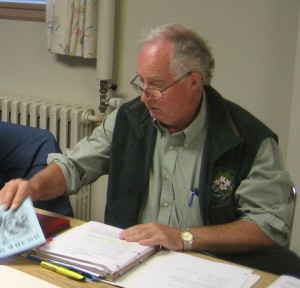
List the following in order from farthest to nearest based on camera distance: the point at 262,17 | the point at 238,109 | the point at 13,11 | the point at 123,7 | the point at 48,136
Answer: the point at 13,11 → the point at 123,7 → the point at 262,17 → the point at 48,136 → the point at 238,109

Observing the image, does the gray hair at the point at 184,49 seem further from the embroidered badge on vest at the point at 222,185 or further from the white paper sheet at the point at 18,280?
the white paper sheet at the point at 18,280

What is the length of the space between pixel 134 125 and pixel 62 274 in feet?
2.17

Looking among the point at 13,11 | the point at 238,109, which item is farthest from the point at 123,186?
the point at 13,11

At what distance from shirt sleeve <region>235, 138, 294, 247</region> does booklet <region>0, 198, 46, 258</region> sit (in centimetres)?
63

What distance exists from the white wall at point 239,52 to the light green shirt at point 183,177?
31.4 inches

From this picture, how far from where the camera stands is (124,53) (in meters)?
2.72

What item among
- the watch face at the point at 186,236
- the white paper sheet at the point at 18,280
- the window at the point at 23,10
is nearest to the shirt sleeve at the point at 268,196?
the watch face at the point at 186,236

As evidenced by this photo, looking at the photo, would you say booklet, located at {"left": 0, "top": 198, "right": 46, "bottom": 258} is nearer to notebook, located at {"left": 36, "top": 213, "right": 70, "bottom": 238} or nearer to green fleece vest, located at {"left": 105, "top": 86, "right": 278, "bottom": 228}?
notebook, located at {"left": 36, "top": 213, "right": 70, "bottom": 238}

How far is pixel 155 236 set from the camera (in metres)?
1.25

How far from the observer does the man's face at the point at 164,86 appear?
147 cm

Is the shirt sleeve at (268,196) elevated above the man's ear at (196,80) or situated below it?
below

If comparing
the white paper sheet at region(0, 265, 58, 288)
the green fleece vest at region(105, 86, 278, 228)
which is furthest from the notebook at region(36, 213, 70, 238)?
the green fleece vest at region(105, 86, 278, 228)

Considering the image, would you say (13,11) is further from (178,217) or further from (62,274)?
(62,274)

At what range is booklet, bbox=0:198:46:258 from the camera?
120 cm
